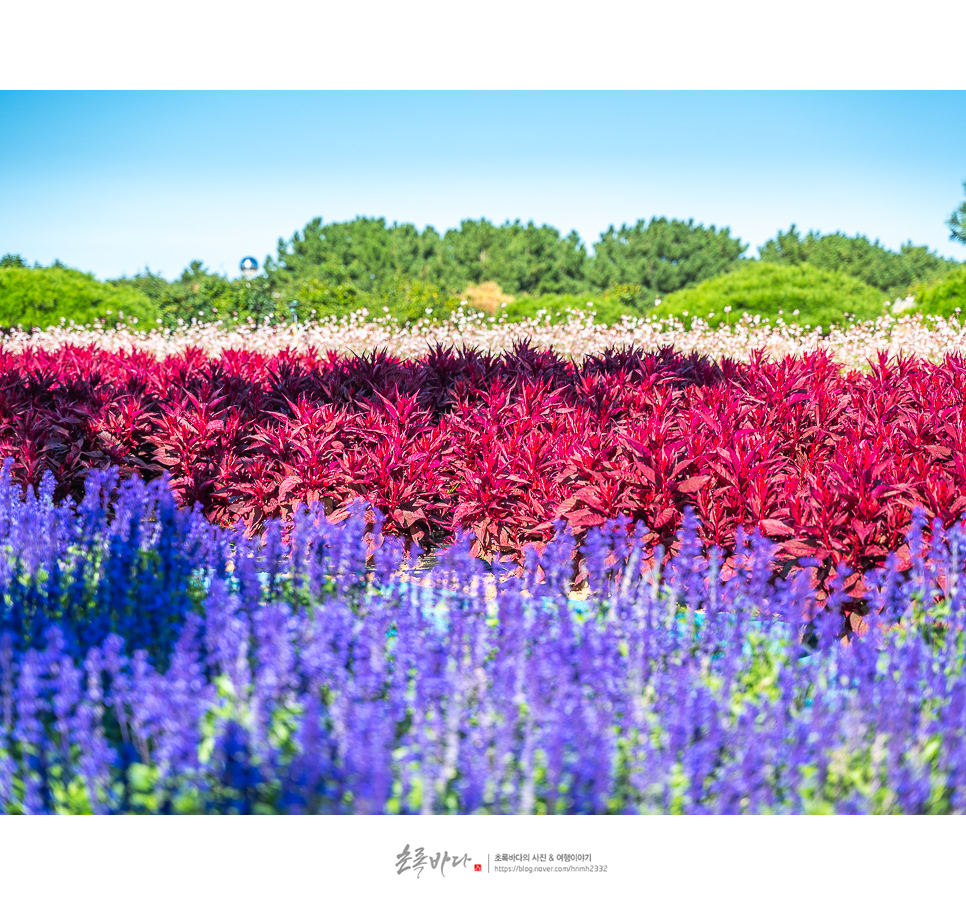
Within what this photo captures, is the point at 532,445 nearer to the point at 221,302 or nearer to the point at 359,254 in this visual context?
the point at 221,302

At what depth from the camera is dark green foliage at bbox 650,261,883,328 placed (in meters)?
18.4

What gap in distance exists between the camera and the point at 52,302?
21.0m

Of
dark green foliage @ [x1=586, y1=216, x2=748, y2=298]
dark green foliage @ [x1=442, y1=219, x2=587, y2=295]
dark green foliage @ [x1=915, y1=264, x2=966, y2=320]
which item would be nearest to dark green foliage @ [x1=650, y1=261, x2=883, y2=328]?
dark green foliage @ [x1=915, y1=264, x2=966, y2=320]

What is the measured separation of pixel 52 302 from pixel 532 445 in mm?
21382

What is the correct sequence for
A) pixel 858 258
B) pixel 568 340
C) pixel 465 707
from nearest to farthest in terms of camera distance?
pixel 465 707
pixel 568 340
pixel 858 258

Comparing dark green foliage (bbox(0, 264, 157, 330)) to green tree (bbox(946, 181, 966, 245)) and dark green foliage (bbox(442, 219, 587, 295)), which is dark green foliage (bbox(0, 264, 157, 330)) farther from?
green tree (bbox(946, 181, 966, 245))

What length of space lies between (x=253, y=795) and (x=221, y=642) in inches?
15.9

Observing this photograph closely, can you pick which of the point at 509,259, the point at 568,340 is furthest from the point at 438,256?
the point at 568,340

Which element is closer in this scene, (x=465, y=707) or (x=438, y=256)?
(x=465, y=707)

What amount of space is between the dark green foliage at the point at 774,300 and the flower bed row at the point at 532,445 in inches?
499

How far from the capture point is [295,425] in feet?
14.8

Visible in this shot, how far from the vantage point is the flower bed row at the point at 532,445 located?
11.0ft

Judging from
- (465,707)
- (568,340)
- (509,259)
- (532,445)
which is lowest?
(465,707)
